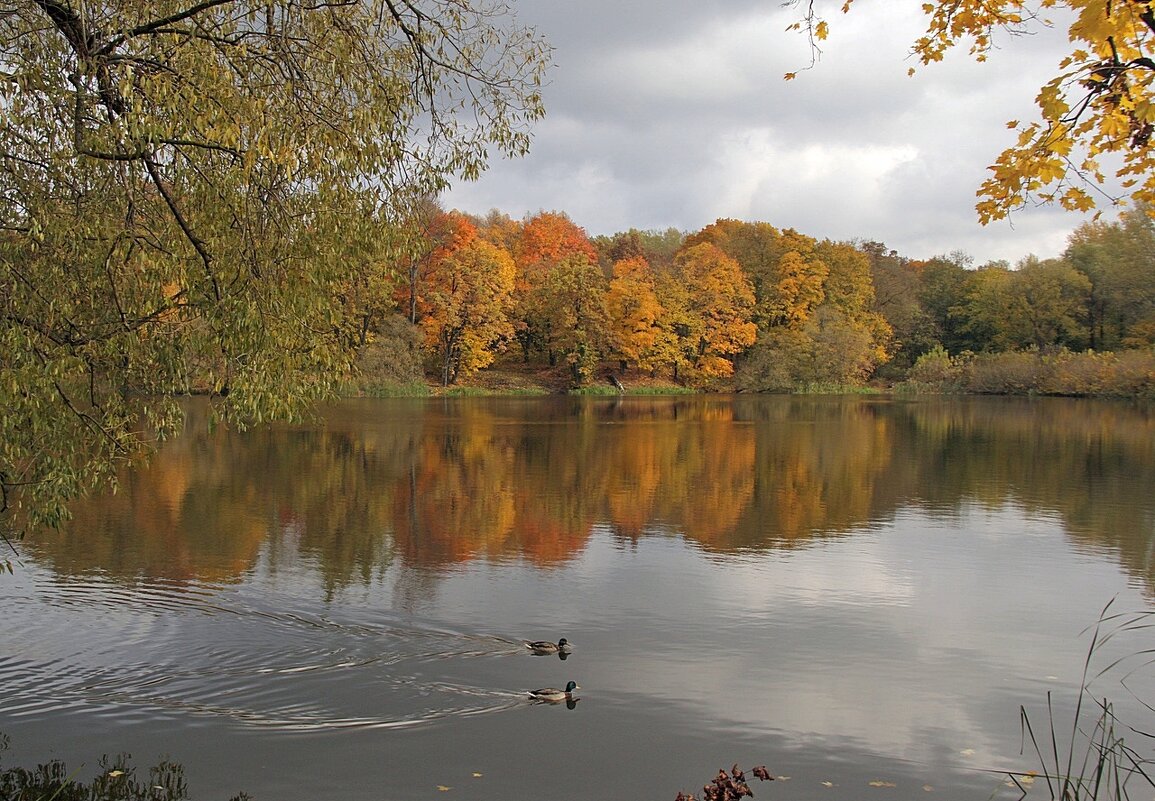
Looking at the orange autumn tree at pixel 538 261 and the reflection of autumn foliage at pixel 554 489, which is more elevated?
the orange autumn tree at pixel 538 261

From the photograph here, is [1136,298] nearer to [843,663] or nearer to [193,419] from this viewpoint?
[193,419]

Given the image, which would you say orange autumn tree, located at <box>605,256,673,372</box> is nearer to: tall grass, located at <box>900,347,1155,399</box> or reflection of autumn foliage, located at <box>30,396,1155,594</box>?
tall grass, located at <box>900,347,1155,399</box>

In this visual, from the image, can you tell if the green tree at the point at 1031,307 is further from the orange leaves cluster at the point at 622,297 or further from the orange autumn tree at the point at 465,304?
the orange autumn tree at the point at 465,304

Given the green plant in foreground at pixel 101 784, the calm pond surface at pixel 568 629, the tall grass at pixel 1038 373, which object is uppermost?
the tall grass at pixel 1038 373

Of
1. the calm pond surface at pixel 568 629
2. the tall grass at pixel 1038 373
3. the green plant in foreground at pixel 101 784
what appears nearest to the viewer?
the green plant in foreground at pixel 101 784

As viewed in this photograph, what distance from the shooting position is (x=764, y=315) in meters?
64.9

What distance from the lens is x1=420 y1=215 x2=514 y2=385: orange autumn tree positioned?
55312 mm

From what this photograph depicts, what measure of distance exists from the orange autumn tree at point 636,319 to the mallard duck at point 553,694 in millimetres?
52523

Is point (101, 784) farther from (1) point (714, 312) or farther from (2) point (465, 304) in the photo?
(1) point (714, 312)

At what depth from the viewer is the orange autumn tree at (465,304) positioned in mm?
55312

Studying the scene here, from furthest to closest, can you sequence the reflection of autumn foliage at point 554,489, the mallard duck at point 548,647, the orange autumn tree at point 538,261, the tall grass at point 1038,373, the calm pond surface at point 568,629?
the orange autumn tree at point 538,261, the tall grass at point 1038,373, the reflection of autumn foliage at point 554,489, the mallard duck at point 548,647, the calm pond surface at point 568,629

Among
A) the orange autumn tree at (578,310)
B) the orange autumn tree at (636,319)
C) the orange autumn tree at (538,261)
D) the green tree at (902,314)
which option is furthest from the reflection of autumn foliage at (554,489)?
the green tree at (902,314)

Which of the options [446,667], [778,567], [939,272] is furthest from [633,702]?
[939,272]

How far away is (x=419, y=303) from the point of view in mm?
58031
